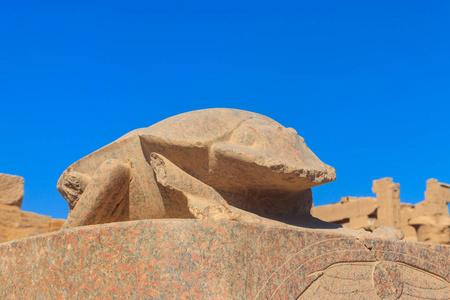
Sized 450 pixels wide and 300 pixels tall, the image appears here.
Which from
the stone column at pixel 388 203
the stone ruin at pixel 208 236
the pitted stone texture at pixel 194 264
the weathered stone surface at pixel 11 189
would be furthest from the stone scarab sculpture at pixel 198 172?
the stone column at pixel 388 203

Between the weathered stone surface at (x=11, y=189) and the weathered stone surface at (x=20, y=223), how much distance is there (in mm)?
105

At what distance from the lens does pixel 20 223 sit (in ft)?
30.3

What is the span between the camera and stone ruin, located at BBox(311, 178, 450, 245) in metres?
14.8

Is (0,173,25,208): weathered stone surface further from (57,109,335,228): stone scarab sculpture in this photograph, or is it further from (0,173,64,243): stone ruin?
(57,109,335,228): stone scarab sculpture

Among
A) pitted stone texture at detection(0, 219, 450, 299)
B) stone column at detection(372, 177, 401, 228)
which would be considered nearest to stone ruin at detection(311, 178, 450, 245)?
stone column at detection(372, 177, 401, 228)

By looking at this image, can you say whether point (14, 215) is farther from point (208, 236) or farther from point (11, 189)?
point (208, 236)

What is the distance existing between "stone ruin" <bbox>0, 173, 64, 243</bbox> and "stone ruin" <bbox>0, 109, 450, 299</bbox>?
6.14 meters

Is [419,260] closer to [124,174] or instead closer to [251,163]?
[251,163]

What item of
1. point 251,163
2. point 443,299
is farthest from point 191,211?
point 443,299

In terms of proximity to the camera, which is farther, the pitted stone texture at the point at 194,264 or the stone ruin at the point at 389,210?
the stone ruin at the point at 389,210

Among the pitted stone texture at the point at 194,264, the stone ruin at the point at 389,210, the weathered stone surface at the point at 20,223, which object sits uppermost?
the stone ruin at the point at 389,210

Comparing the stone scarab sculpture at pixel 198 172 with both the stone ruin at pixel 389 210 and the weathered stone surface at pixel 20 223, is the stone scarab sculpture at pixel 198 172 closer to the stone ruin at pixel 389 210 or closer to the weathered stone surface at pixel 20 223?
the weathered stone surface at pixel 20 223

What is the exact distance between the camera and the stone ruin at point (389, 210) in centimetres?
1484

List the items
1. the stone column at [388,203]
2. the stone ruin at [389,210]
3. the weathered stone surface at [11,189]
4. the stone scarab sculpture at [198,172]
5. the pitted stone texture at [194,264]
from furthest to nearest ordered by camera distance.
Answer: the stone column at [388,203] → the stone ruin at [389,210] → the weathered stone surface at [11,189] → the stone scarab sculpture at [198,172] → the pitted stone texture at [194,264]
